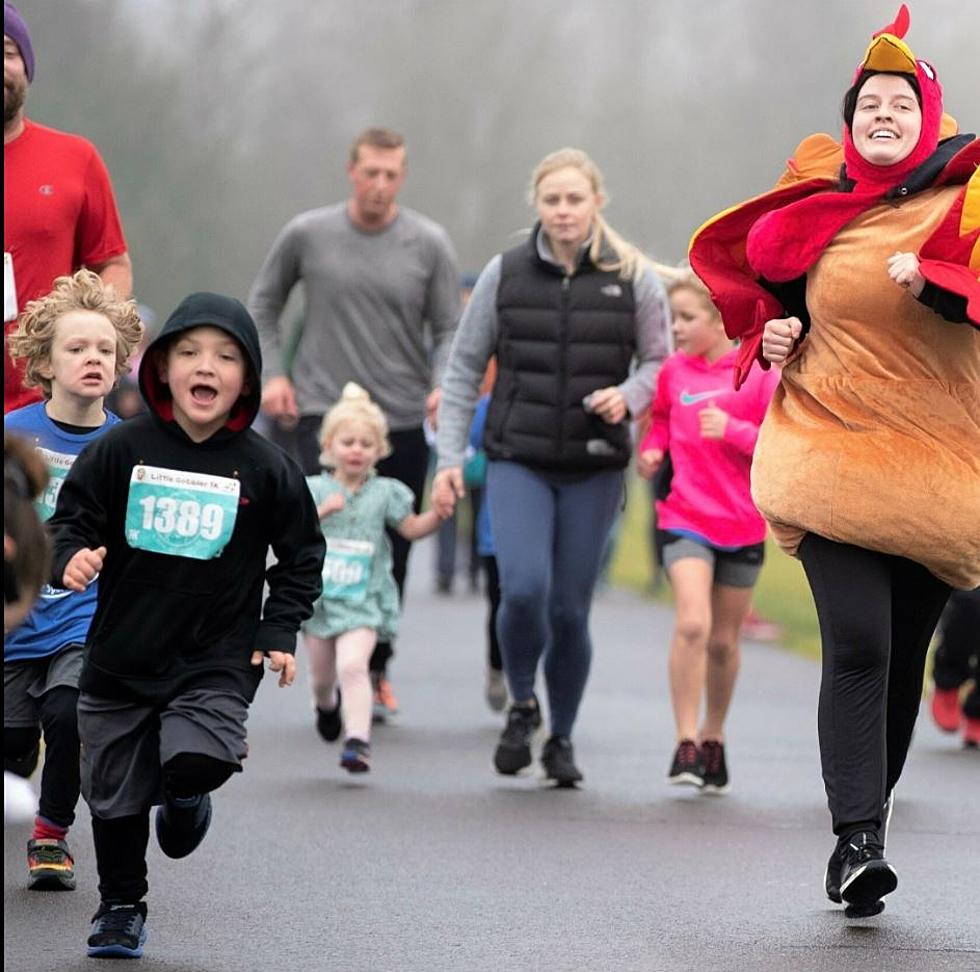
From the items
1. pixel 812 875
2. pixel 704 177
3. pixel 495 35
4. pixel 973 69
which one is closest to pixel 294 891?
pixel 812 875

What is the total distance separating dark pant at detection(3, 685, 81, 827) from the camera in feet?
21.6

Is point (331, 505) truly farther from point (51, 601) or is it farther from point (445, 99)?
point (445, 99)

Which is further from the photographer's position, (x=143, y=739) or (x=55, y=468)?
(x=55, y=468)

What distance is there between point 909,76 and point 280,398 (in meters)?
4.84

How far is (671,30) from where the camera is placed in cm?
3600

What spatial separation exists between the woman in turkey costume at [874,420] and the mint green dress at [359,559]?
3436 mm

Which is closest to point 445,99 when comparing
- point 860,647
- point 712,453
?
point 712,453

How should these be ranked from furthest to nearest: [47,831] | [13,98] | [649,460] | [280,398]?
[280,398]
[649,460]
[13,98]
[47,831]

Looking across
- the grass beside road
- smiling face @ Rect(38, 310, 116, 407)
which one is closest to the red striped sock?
smiling face @ Rect(38, 310, 116, 407)

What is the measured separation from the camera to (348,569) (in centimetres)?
966

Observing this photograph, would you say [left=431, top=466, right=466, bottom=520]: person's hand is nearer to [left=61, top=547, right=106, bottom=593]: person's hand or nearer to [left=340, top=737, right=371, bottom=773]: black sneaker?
[left=340, top=737, right=371, bottom=773]: black sneaker

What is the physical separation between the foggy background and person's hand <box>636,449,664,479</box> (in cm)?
1552

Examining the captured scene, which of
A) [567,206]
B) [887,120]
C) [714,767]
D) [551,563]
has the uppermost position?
[887,120]

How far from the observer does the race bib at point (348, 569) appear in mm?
9648
